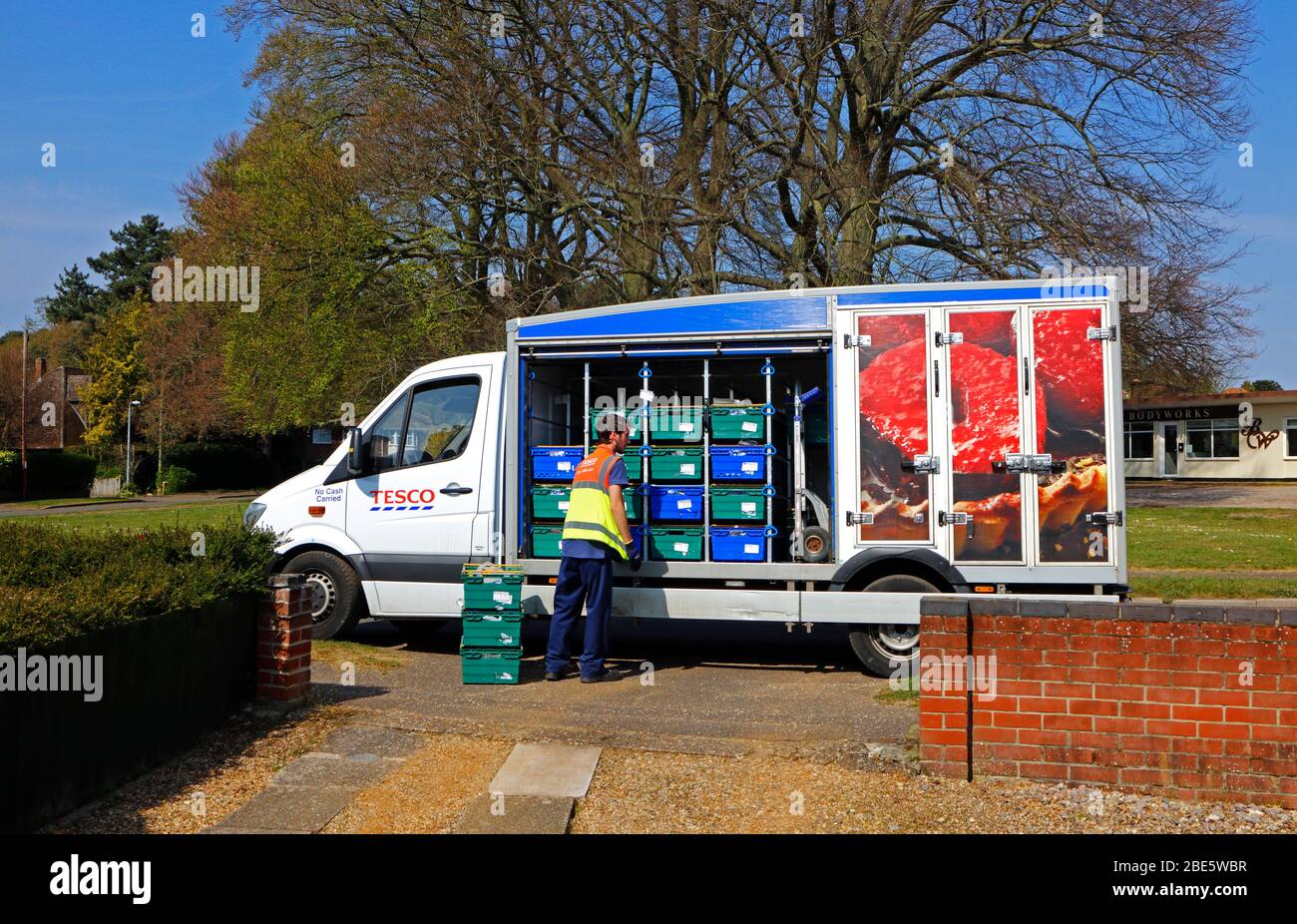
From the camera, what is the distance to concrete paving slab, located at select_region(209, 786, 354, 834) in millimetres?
5250

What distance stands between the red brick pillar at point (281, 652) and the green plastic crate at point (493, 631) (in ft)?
4.81

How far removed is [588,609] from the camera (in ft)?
28.4

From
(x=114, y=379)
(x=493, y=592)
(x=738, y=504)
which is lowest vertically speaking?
(x=493, y=592)

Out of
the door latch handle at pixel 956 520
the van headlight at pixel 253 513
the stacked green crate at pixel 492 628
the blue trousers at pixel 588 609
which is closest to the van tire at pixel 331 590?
the van headlight at pixel 253 513

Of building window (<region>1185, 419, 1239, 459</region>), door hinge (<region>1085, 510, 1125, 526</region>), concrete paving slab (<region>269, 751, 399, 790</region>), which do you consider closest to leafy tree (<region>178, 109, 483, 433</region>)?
door hinge (<region>1085, 510, 1125, 526</region>)

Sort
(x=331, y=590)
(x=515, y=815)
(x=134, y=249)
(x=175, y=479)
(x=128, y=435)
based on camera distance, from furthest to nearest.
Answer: (x=134, y=249) → (x=175, y=479) → (x=128, y=435) → (x=331, y=590) → (x=515, y=815)

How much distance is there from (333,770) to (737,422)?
14.0 ft

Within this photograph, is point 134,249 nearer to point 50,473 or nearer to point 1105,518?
point 50,473

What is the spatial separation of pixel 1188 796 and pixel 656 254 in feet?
50.3

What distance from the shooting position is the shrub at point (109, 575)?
16.9 ft

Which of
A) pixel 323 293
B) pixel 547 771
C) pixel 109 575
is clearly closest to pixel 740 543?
pixel 547 771

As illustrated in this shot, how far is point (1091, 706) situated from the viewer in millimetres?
5742

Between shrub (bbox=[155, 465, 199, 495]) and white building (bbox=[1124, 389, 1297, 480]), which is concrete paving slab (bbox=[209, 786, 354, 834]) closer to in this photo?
white building (bbox=[1124, 389, 1297, 480])
